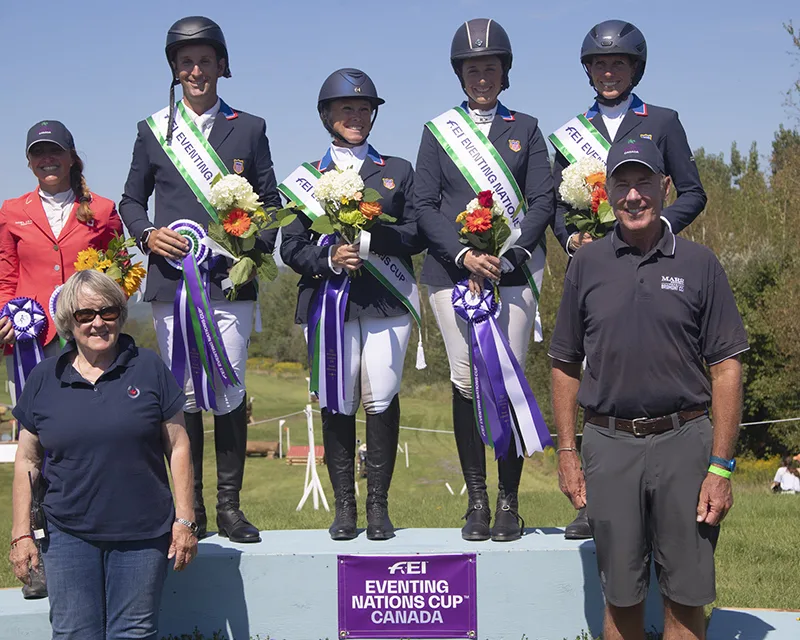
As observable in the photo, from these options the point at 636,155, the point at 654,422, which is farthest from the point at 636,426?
the point at 636,155

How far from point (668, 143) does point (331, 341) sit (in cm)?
186

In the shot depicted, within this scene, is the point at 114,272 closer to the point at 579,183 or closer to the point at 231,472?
the point at 231,472

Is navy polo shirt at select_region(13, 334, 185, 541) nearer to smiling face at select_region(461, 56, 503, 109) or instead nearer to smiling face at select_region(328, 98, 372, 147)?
smiling face at select_region(328, 98, 372, 147)

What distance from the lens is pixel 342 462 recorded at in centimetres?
496

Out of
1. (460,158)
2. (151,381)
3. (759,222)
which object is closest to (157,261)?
(151,381)

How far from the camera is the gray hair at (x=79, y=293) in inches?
148

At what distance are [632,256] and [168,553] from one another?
2077mm

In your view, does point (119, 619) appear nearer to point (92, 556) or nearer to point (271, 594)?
point (92, 556)

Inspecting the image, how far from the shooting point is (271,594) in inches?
184

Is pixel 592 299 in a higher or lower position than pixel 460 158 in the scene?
lower

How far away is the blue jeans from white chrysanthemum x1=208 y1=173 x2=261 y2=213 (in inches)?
65.1

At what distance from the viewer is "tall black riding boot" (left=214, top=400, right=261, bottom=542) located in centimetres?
491

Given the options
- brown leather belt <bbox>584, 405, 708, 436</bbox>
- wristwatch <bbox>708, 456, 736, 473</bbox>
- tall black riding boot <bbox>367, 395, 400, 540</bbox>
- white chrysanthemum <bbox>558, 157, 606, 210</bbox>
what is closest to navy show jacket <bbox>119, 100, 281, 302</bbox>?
tall black riding boot <bbox>367, 395, 400, 540</bbox>

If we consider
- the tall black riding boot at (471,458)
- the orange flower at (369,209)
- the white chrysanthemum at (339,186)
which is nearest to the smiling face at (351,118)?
the white chrysanthemum at (339,186)
